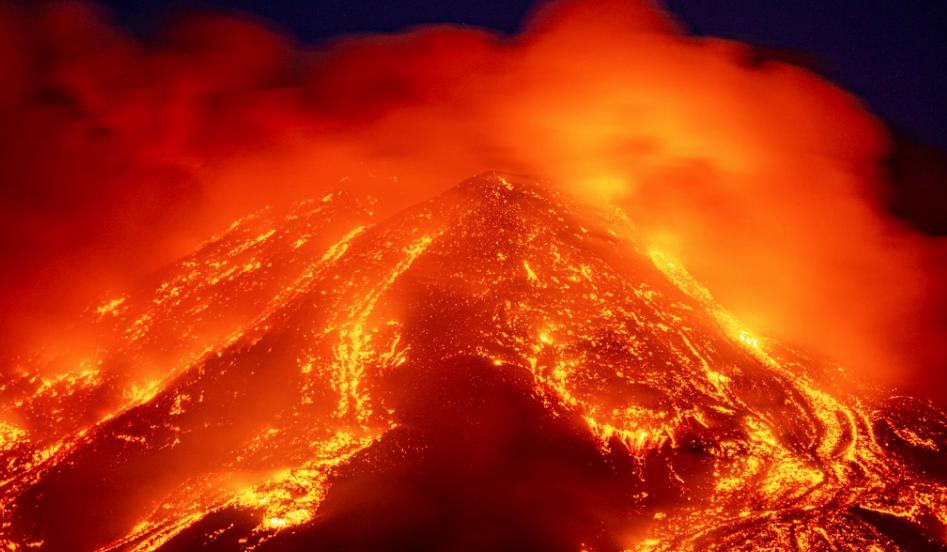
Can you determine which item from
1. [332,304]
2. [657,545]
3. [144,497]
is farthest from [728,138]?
[144,497]

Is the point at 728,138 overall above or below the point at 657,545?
above

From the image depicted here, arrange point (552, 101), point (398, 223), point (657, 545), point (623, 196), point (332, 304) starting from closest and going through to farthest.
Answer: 1. point (657, 545)
2. point (332, 304)
3. point (398, 223)
4. point (623, 196)
5. point (552, 101)

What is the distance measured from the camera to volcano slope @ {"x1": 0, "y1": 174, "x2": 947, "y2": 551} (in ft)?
35.5

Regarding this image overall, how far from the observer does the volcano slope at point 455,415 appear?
10.8m

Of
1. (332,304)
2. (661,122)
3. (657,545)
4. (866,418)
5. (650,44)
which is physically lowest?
(866,418)

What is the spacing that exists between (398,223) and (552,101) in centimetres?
827

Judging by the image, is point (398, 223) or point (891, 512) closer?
point (891, 512)

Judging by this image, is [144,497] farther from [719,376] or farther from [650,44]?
[650,44]

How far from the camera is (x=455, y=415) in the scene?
12719 mm

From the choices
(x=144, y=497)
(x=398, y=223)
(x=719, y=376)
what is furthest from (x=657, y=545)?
(x=398, y=223)

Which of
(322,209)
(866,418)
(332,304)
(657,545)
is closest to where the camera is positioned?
(657,545)

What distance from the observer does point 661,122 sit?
2294 centimetres

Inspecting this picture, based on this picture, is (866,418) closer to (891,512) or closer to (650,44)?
(891,512)

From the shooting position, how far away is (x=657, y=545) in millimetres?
10305
